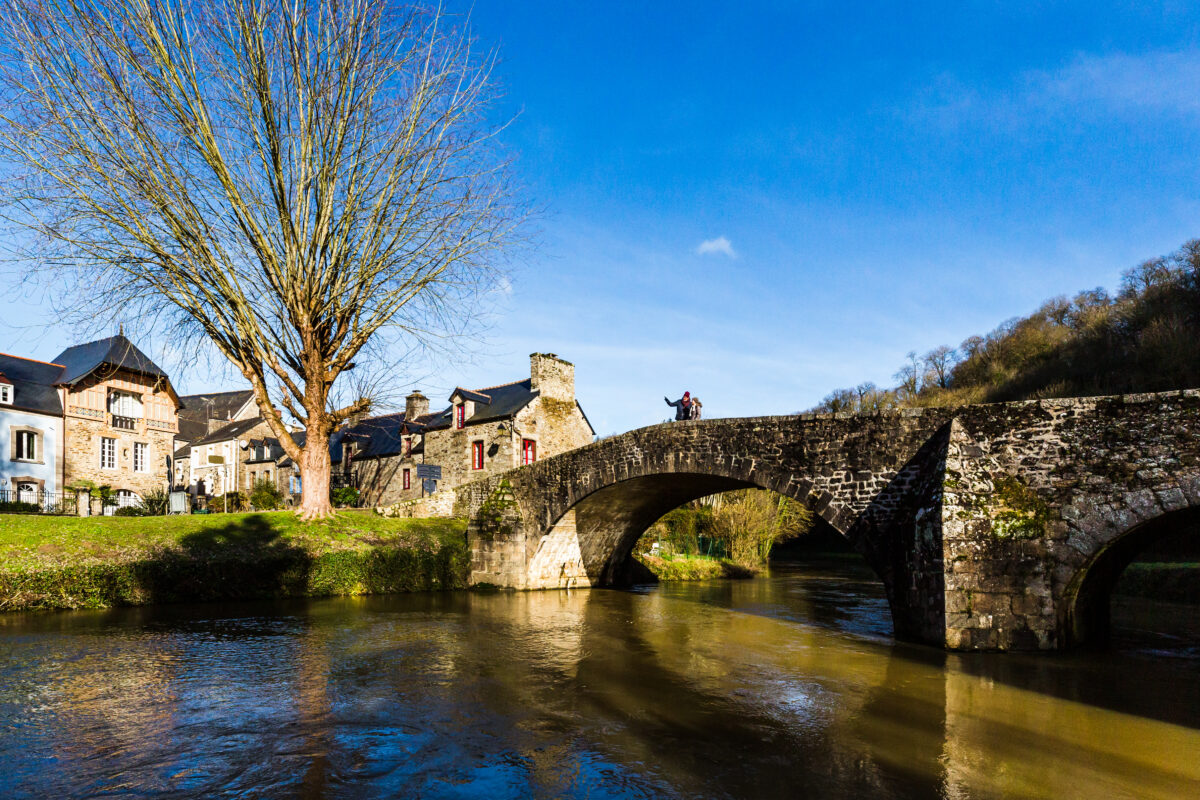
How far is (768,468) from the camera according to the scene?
43.1 feet

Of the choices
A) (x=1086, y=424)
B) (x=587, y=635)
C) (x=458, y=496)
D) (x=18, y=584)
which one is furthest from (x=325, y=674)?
(x=458, y=496)

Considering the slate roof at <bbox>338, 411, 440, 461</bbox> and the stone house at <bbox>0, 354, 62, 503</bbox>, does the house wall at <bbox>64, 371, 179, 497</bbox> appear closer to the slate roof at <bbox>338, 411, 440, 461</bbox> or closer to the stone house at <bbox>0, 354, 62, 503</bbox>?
the stone house at <bbox>0, 354, 62, 503</bbox>

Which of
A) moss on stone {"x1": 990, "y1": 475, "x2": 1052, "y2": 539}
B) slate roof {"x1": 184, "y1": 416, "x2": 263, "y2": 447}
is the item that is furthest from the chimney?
moss on stone {"x1": 990, "y1": 475, "x2": 1052, "y2": 539}

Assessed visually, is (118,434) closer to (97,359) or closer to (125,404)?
(125,404)

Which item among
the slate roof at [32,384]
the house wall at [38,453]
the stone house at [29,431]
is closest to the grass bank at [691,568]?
the stone house at [29,431]

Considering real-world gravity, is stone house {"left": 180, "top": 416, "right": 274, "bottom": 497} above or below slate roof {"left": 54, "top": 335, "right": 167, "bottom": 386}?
below

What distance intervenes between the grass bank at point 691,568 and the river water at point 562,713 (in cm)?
1093

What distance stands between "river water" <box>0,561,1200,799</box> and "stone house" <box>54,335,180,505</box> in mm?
19029

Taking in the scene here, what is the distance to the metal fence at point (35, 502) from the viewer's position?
21000 millimetres

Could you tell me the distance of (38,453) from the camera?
2638 cm

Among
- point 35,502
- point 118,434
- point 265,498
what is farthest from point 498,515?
point 118,434

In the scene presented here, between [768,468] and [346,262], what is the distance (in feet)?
34.5

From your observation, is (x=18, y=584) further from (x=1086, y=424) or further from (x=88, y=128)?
(x=1086, y=424)

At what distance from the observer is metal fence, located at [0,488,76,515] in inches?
827
